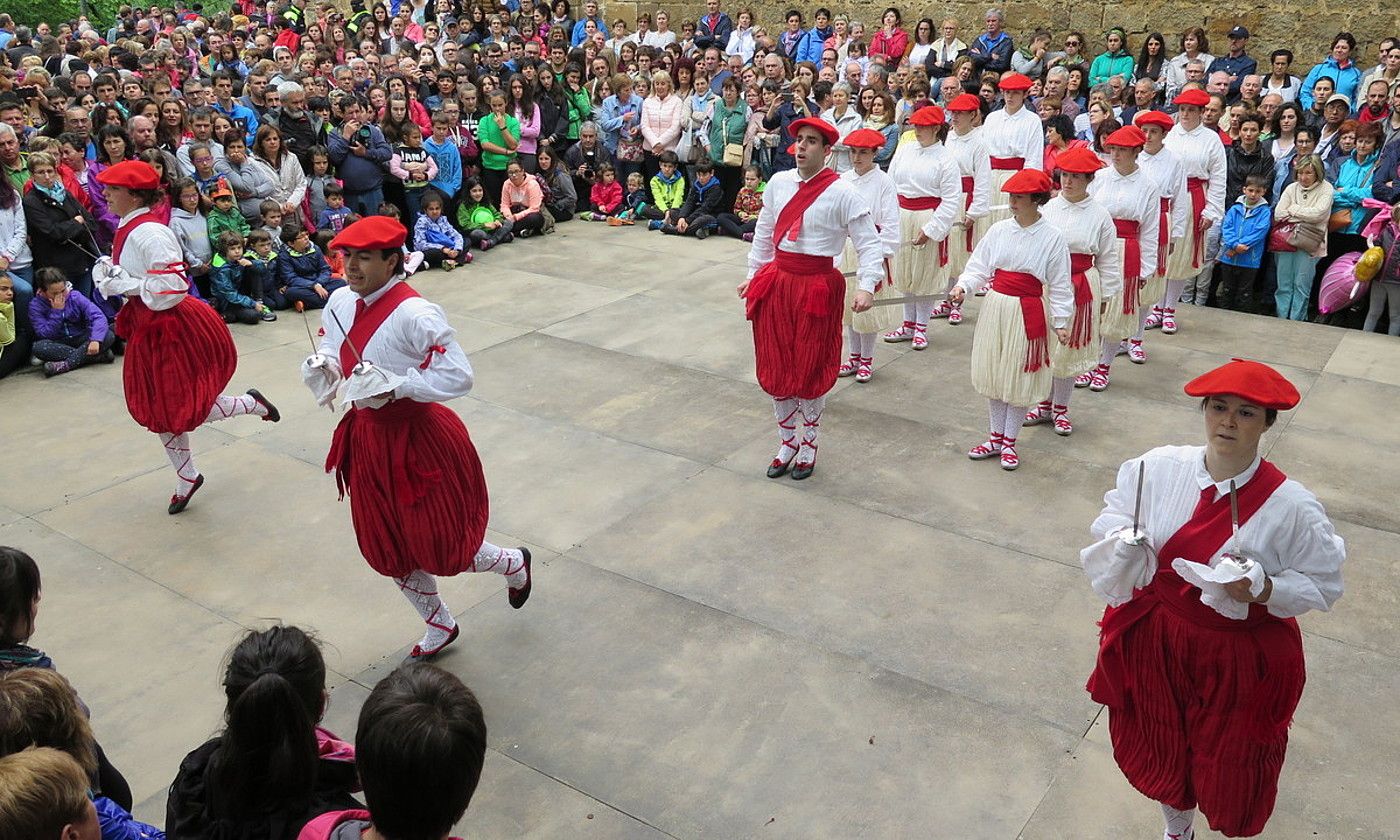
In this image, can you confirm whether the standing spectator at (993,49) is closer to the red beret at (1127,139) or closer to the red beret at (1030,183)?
the red beret at (1127,139)

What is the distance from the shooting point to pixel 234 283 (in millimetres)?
8938

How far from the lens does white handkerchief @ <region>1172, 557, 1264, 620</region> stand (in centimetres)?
277

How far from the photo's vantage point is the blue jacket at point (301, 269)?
9234 millimetres

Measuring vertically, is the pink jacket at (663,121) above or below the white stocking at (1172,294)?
above

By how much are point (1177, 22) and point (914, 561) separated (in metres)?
9.95

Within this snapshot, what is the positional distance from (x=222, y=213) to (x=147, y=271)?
373cm

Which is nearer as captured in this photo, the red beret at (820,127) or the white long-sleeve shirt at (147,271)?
the white long-sleeve shirt at (147,271)

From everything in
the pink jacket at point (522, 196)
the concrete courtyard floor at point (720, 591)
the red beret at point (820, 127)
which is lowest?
the concrete courtyard floor at point (720, 591)

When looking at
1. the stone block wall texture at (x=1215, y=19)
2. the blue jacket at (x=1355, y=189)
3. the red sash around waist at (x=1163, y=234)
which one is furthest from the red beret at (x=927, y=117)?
the stone block wall texture at (x=1215, y=19)

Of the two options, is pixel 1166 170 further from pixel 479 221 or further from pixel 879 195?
pixel 479 221

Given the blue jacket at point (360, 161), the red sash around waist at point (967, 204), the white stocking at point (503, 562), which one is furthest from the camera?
the blue jacket at point (360, 161)

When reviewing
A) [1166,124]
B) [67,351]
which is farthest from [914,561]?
[67,351]

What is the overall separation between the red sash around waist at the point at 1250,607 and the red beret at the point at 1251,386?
180 millimetres

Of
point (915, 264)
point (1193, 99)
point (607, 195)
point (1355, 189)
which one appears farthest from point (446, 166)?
point (1355, 189)
